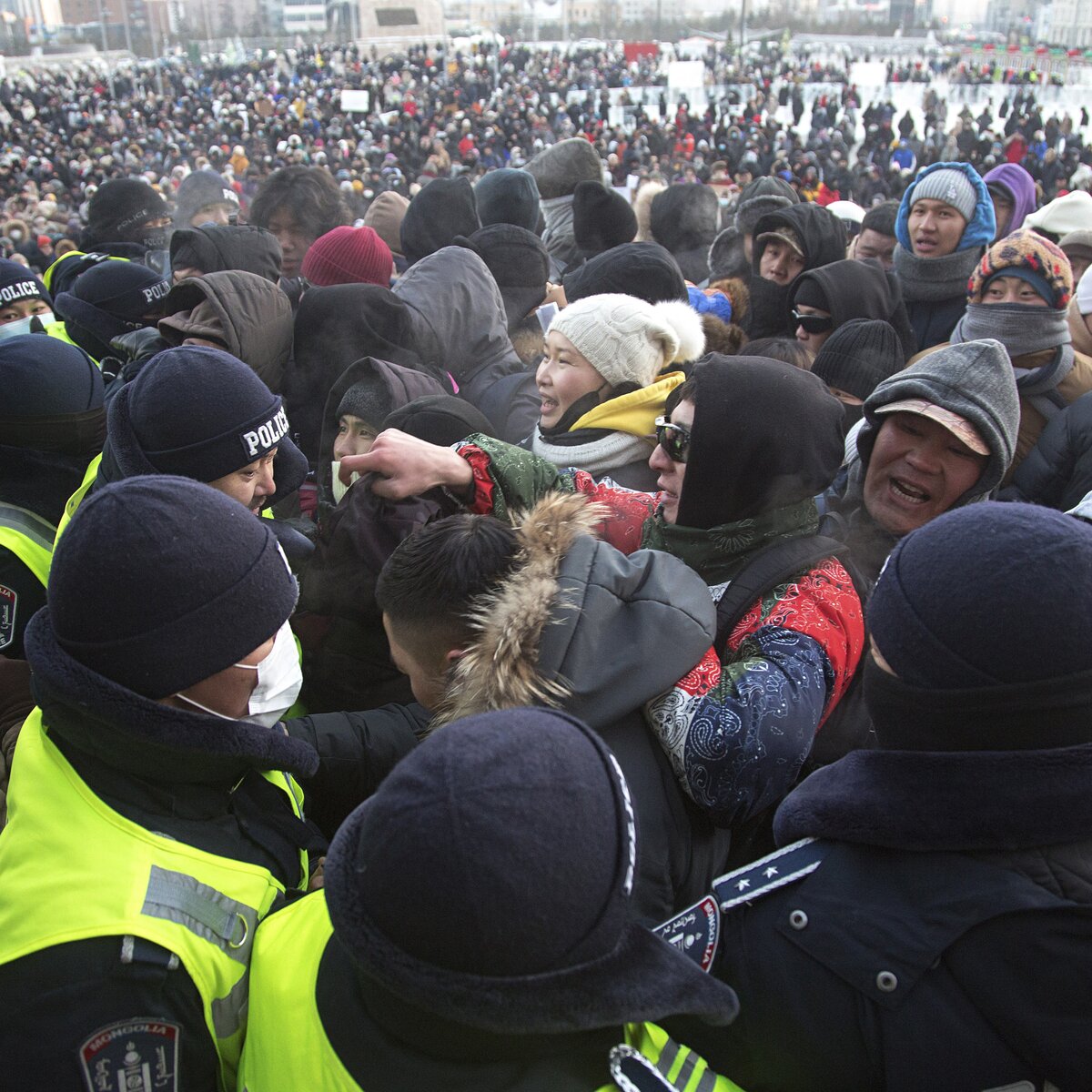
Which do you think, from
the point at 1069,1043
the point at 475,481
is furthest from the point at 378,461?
the point at 1069,1043

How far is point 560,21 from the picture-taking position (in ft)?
248

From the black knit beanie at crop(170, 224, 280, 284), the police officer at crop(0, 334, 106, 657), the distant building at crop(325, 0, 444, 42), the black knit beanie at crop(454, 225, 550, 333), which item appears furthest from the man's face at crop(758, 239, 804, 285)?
the distant building at crop(325, 0, 444, 42)

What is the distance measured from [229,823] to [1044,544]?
1.30 metres

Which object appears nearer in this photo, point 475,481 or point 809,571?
point 809,571

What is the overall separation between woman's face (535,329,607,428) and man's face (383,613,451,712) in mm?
1403

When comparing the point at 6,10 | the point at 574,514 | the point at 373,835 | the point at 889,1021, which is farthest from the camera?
the point at 6,10

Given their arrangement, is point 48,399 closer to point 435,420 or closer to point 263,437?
point 263,437

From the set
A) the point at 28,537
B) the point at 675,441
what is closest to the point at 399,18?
the point at 28,537

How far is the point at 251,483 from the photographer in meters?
2.42

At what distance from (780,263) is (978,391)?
2559 mm

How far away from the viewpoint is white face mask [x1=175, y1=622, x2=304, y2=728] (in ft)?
5.13

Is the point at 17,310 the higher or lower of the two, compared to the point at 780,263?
lower

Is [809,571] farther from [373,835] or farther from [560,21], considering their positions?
[560,21]

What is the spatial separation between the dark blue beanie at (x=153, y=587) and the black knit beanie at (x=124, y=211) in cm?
519
